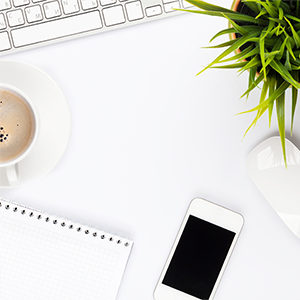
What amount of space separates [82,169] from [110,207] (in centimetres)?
10

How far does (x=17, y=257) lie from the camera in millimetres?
701

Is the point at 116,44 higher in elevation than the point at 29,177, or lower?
higher

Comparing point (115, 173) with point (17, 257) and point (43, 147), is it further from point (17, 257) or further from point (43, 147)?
point (17, 257)

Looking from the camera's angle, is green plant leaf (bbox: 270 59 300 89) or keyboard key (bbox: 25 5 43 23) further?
keyboard key (bbox: 25 5 43 23)

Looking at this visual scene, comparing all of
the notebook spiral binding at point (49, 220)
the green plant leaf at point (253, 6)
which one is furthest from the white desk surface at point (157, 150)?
the green plant leaf at point (253, 6)

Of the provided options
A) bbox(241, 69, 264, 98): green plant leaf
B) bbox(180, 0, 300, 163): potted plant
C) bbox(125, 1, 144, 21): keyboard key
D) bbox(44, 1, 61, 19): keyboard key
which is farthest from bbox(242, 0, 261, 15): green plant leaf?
bbox(44, 1, 61, 19): keyboard key

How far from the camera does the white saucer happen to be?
64cm

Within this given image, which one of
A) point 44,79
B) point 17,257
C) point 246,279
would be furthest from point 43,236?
point 246,279

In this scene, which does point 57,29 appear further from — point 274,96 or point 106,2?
point 274,96

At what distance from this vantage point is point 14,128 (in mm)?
634

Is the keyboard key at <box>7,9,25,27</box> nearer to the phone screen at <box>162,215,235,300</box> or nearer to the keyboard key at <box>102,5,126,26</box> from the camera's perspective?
the keyboard key at <box>102,5,126,26</box>

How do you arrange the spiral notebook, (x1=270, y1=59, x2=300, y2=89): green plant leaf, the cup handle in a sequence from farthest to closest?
the spiral notebook < the cup handle < (x1=270, y1=59, x2=300, y2=89): green plant leaf

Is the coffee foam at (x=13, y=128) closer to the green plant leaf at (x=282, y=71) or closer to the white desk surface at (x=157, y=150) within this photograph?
the white desk surface at (x=157, y=150)

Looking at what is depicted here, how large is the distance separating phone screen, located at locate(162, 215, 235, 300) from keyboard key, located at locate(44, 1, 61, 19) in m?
0.47
